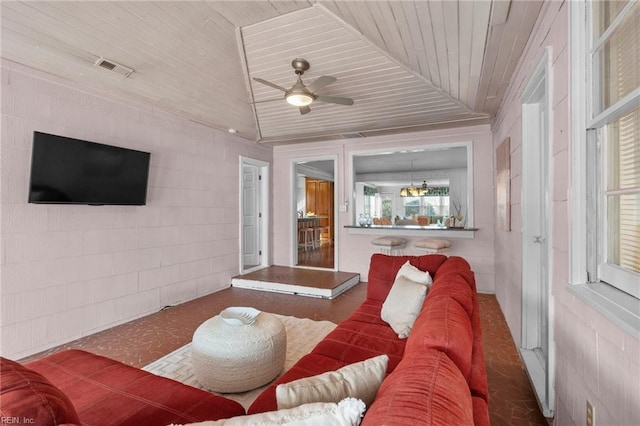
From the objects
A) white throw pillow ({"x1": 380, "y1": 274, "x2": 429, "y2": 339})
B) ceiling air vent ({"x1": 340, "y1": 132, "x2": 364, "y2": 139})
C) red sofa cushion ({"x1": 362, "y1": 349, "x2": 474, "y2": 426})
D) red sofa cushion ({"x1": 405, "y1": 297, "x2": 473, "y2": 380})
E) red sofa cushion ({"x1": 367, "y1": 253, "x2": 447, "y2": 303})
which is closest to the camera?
red sofa cushion ({"x1": 362, "y1": 349, "x2": 474, "y2": 426})

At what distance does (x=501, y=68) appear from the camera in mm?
2846

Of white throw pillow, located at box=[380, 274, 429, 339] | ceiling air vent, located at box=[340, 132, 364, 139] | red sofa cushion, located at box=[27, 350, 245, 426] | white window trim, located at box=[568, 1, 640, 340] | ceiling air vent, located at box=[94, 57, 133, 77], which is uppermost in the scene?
ceiling air vent, located at box=[94, 57, 133, 77]

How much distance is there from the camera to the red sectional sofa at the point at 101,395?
77 centimetres

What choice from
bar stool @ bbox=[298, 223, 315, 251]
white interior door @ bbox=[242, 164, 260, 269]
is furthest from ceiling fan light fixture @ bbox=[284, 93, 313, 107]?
bar stool @ bbox=[298, 223, 315, 251]

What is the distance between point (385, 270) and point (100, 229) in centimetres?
317

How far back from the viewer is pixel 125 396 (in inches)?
51.7

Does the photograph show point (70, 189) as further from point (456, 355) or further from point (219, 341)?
point (456, 355)

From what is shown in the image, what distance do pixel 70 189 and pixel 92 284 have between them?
3.50 ft

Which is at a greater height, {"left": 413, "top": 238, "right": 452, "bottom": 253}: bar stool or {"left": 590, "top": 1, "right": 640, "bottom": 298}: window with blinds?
{"left": 590, "top": 1, "right": 640, "bottom": 298}: window with blinds

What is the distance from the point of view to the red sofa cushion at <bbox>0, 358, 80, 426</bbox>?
0.69 meters

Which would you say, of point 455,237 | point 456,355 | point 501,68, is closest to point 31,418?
point 456,355

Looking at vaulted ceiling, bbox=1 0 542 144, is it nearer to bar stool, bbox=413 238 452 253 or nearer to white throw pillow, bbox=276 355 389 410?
bar stool, bbox=413 238 452 253

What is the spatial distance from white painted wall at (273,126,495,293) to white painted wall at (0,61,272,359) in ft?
4.65

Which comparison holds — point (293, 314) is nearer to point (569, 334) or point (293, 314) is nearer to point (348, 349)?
point (348, 349)
